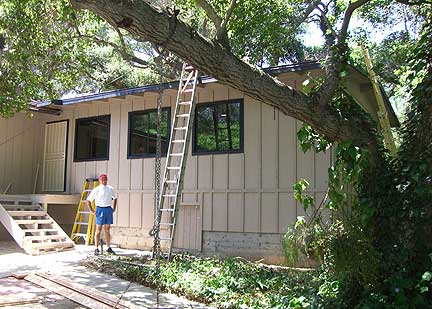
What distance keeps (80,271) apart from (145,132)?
438 centimetres

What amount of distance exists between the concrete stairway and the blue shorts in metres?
1.33

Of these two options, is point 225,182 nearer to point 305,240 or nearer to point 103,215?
point 103,215

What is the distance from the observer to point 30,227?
418 inches

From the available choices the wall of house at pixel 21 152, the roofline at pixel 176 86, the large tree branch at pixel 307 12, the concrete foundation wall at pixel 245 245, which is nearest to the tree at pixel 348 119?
the roofline at pixel 176 86

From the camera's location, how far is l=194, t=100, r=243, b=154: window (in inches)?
383

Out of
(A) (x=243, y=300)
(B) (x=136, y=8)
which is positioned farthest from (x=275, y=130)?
(B) (x=136, y=8)

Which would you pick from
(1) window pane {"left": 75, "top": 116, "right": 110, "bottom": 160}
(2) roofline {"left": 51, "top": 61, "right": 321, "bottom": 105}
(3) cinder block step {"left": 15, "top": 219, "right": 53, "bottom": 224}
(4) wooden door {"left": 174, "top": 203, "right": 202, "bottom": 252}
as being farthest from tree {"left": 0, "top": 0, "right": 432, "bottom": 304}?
(3) cinder block step {"left": 15, "top": 219, "right": 53, "bottom": 224}

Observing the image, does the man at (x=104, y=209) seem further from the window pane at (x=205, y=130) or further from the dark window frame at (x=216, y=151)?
the window pane at (x=205, y=130)

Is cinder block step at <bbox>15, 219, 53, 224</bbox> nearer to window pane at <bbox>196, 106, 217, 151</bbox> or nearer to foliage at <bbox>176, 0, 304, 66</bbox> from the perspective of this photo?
Answer: window pane at <bbox>196, 106, 217, 151</bbox>

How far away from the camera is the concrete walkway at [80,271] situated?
5.86m

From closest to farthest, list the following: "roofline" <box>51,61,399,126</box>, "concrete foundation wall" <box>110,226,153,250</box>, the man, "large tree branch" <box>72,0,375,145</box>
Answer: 1. "large tree branch" <box>72,0,375,145</box>
2. "roofline" <box>51,61,399,126</box>
3. the man
4. "concrete foundation wall" <box>110,226,153,250</box>

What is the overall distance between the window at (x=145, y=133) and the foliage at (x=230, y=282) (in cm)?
367

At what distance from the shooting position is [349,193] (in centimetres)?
541

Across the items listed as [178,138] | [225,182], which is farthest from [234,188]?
[178,138]
